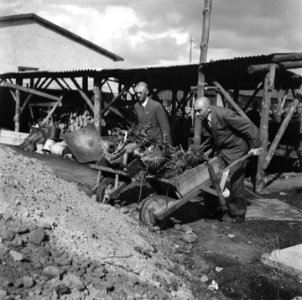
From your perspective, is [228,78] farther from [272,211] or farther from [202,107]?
[202,107]

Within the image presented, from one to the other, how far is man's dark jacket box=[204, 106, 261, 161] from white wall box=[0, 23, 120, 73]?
A: 17.1 m

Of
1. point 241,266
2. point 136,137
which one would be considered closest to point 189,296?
point 241,266

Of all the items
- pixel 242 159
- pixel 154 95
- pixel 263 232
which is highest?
pixel 154 95

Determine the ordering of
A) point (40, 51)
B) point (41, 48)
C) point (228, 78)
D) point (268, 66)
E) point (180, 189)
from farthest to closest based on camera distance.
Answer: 1. point (41, 48)
2. point (40, 51)
3. point (228, 78)
4. point (268, 66)
5. point (180, 189)

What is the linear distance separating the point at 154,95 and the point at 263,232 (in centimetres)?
752

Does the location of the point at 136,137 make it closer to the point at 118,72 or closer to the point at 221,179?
the point at 221,179

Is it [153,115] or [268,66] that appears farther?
[268,66]

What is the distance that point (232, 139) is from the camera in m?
5.91

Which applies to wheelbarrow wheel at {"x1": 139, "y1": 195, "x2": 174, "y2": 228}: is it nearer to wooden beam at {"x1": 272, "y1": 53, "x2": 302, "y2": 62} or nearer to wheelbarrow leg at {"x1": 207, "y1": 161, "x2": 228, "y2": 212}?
wheelbarrow leg at {"x1": 207, "y1": 161, "x2": 228, "y2": 212}

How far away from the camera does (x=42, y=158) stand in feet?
38.0

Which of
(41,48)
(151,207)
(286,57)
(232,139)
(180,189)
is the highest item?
(41,48)

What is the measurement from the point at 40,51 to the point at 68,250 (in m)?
19.5

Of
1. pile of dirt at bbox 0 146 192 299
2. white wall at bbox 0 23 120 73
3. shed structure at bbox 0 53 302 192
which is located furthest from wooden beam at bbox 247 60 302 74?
white wall at bbox 0 23 120 73

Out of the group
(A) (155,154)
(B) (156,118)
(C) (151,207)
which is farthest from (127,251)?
(B) (156,118)
